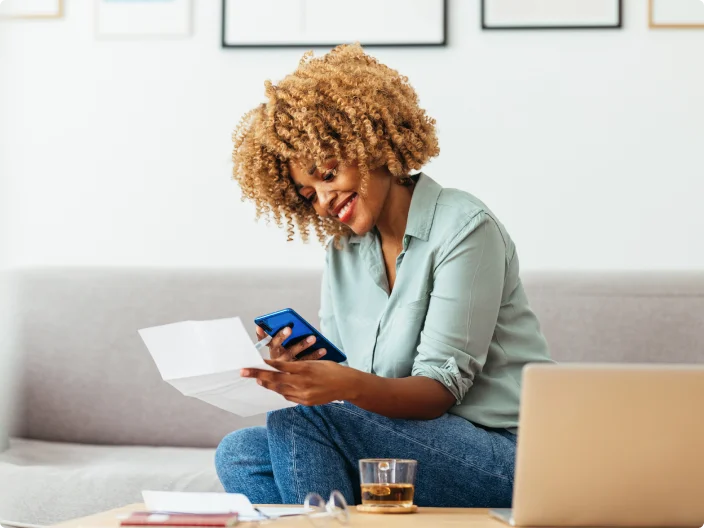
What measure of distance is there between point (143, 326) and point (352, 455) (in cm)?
107

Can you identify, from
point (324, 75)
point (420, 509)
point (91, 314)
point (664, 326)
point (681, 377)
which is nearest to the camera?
point (681, 377)

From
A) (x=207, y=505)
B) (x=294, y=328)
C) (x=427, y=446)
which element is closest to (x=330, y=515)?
(x=207, y=505)

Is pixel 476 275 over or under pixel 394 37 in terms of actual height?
under

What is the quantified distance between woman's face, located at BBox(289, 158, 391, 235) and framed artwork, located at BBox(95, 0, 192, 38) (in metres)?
0.98

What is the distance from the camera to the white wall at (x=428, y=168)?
8.12ft

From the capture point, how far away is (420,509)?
1.31 m

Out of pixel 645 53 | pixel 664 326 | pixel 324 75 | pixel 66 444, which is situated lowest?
pixel 66 444

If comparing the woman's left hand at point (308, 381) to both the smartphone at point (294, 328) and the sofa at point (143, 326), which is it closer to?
the smartphone at point (294, 328)

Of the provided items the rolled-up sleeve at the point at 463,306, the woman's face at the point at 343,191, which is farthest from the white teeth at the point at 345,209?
the rolled-up sleeve at the point at 463,306

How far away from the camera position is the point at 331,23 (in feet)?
8.34

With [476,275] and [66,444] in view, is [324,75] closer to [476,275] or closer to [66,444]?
[476,275]

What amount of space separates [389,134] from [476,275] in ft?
1.12

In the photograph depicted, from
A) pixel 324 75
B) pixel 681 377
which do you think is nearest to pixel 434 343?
pixel 324 75

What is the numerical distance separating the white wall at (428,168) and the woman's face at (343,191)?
745mm
